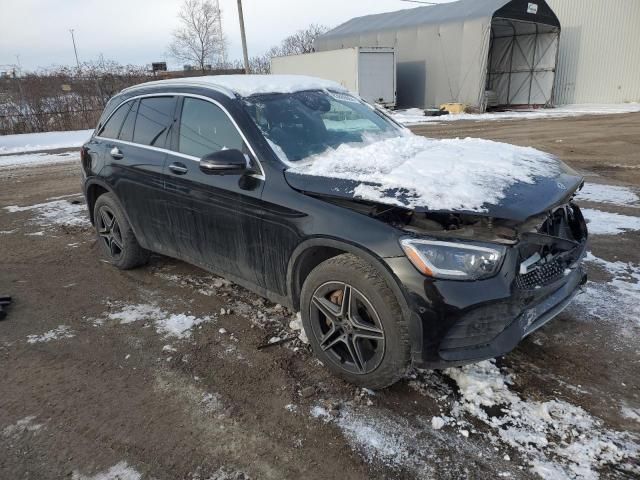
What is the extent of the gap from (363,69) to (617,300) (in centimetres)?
2193

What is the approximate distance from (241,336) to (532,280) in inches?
82.0

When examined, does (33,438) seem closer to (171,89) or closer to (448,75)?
(171,89)

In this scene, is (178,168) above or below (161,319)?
above

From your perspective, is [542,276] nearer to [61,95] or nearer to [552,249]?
[552,249]

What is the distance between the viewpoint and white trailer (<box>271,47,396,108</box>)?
78.5 ft

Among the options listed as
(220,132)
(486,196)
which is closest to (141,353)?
(220,132)

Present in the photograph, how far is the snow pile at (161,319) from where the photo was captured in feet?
12.5

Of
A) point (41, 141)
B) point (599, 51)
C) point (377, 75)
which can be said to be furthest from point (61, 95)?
point (599, 51)

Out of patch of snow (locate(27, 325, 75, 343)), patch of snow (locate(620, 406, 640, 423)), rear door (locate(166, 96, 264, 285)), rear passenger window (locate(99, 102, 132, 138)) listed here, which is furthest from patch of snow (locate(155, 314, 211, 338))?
patch of snow (locate(620, 406, 640, 423))

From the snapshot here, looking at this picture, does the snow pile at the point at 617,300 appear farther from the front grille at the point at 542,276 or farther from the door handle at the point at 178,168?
the door handle at the point at 178,168

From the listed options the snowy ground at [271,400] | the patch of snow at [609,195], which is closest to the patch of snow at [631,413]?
the snowy ground at [271,400]

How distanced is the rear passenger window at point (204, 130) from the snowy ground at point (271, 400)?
1.34 metres

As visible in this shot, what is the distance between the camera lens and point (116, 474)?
95.3 inches

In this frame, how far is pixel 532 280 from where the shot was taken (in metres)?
2.71
